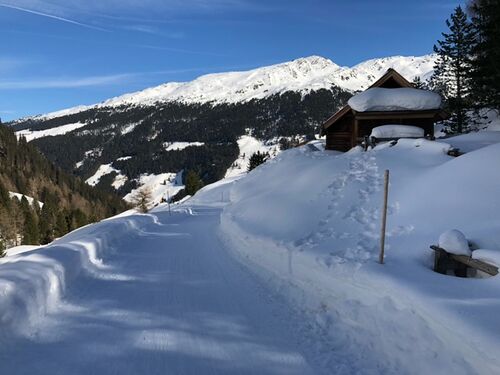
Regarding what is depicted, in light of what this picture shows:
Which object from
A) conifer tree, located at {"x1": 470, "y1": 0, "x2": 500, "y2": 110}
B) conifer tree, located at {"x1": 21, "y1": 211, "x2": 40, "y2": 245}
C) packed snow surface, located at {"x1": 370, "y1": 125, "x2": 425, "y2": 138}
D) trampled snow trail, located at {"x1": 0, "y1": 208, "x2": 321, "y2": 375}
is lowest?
conifer tree, located at {"x1": 21, "y1": 211, "x2": 40, "y2": 245}

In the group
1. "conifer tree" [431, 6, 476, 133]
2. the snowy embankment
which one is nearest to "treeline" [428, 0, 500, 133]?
"conifer tree" [431, 6, 476, 133]

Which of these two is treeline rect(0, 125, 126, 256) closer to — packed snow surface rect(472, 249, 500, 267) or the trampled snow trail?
the trampled snow trail

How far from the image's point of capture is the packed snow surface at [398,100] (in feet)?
74.1

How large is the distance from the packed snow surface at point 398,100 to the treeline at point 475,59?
16.0 ft

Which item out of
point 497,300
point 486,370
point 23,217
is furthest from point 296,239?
point 23,217

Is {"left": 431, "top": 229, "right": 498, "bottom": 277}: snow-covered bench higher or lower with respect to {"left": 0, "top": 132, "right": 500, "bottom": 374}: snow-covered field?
higher

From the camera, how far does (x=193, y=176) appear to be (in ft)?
316

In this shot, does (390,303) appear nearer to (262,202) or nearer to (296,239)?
(296,239)

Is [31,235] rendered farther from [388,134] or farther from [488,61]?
[488,61]

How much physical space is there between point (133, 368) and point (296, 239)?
244 inches

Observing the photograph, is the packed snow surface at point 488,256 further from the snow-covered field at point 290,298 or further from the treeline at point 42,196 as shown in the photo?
the treeline at point 42,196

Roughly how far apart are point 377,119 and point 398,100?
1.86 m

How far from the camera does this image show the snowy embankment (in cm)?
499

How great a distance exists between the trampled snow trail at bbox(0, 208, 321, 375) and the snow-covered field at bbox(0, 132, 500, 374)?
0.03 meters
